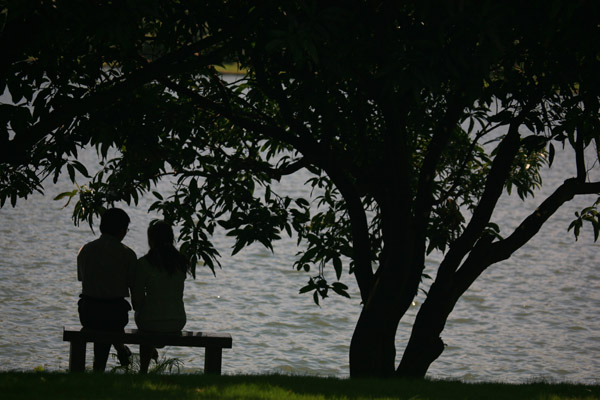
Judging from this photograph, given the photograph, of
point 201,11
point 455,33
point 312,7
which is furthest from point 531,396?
point 201,11

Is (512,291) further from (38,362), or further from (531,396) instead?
(531,396)

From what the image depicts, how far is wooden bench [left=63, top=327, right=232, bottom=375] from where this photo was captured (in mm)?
7164

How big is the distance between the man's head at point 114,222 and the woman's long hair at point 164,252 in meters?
0.26

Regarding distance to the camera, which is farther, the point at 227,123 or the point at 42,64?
the point at 227,123

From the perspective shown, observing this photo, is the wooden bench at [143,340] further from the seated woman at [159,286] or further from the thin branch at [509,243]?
the thin branch at [509,243]

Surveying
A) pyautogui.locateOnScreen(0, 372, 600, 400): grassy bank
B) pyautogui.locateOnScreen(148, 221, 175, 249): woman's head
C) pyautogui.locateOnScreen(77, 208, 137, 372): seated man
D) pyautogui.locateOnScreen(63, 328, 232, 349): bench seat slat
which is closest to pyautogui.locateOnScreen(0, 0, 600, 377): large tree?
pyautogui.locateOnScreen(148, 221, 175, 249): woman's head

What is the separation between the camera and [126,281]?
7.41m

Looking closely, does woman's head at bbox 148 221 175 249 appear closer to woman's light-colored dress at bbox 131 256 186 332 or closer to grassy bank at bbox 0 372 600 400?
woman's light-colored dress at bbox 131 256 186 332

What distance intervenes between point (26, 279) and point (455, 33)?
40.1 ft

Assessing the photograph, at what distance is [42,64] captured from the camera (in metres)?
6.11

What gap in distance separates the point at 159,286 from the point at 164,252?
29 centimetres

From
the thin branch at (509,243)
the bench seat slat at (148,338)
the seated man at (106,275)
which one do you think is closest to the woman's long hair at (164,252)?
the seated man at (106,275)

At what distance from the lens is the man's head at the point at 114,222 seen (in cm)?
735

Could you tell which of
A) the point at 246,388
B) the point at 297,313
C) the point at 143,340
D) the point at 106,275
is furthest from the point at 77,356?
the point at 297,313
